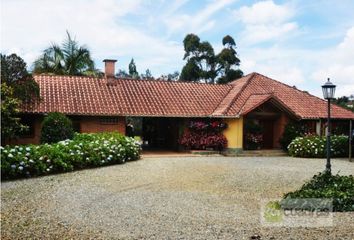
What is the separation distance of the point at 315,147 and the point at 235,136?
4.07 meters

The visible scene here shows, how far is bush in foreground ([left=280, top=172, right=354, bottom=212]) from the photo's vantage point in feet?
28.6

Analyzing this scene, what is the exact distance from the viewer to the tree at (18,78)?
62.1 feet

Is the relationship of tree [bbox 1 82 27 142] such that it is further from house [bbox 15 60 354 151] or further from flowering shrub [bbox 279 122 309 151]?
flowering shrub [bbox 279 122 309 151]

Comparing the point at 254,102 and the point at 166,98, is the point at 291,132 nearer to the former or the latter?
the point at 254,102

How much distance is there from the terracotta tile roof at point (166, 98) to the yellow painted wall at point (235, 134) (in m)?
0.56

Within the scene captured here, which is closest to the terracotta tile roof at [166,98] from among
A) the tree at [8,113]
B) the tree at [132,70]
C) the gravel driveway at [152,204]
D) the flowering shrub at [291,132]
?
the flowering shrub at [291,132]

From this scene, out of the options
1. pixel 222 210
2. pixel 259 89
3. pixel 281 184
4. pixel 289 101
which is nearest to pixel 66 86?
pixel 259 89

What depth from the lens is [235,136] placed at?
22.0 meters

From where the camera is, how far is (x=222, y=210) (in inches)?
347

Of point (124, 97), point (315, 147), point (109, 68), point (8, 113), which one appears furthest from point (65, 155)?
point (315, 147)

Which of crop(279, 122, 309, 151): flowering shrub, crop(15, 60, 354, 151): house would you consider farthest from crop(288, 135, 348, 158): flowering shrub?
crop(15, 60, 354, 151): house

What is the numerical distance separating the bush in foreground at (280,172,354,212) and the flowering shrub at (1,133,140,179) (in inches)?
304

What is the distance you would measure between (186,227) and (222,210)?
1618mm

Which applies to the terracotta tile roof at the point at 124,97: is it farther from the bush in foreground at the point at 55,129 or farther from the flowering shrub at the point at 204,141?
the bush in foreground at the point at 55,129
